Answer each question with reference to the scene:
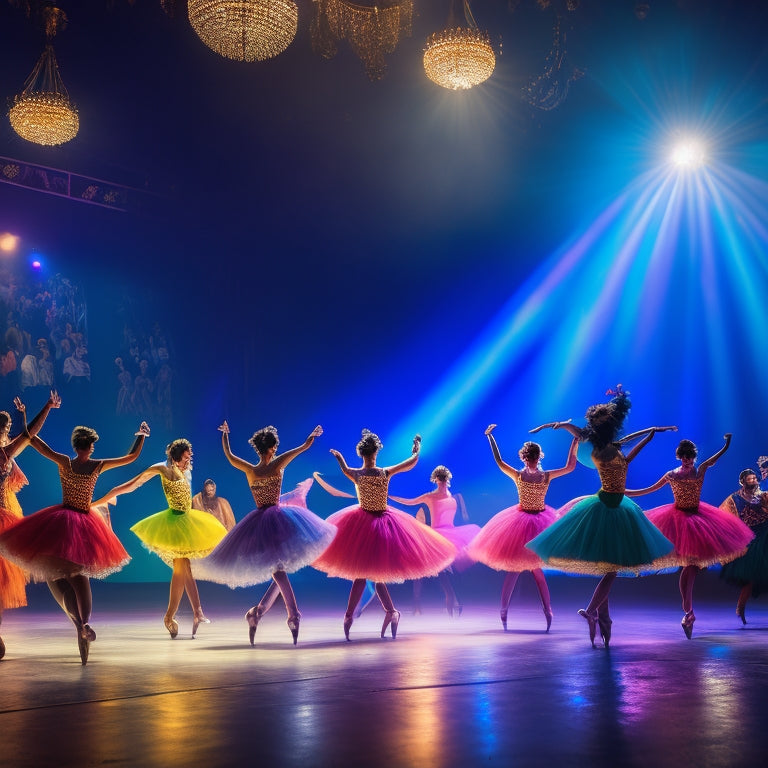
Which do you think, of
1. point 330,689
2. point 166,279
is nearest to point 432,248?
point 166,279

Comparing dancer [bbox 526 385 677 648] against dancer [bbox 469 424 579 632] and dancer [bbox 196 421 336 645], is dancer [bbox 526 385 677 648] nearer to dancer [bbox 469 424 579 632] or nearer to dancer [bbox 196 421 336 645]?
dancer [bbox 469 424 579 632]

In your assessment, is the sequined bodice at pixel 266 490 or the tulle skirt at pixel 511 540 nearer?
the sequined bodice at pixel 266 490

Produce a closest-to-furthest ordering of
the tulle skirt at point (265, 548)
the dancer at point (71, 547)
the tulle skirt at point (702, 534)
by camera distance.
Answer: the dancer at point (71, 547)
the tulle skirt at point (265, 548)
the tulle skirt at point (702, 534)

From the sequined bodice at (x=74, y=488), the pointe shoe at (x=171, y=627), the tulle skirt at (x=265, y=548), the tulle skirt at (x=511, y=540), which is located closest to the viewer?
the sequined bodice at (x=74, y=488)

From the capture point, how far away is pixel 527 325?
12.0 meters

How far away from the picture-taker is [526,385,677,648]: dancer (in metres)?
5.41

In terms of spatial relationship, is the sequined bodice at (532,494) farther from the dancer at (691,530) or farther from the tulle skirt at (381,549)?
the tulle skirt at (381,549)

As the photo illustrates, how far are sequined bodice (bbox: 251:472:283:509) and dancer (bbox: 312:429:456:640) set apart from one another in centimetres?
50

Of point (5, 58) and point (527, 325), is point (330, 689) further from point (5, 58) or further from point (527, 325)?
point (5, 58)

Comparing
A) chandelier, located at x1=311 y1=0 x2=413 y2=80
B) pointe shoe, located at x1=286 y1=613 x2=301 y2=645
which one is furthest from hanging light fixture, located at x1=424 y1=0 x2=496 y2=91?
pointe shoe, located at x1=286 y1=613 x2=301 y2=645

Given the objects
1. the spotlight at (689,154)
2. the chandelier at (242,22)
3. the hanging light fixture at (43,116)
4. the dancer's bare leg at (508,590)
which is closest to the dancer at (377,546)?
the dancer's bare leg at (508,590)

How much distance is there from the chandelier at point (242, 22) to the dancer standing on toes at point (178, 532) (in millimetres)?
2981

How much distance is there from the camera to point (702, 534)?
6328mm

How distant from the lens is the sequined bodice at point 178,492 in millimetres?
6625
